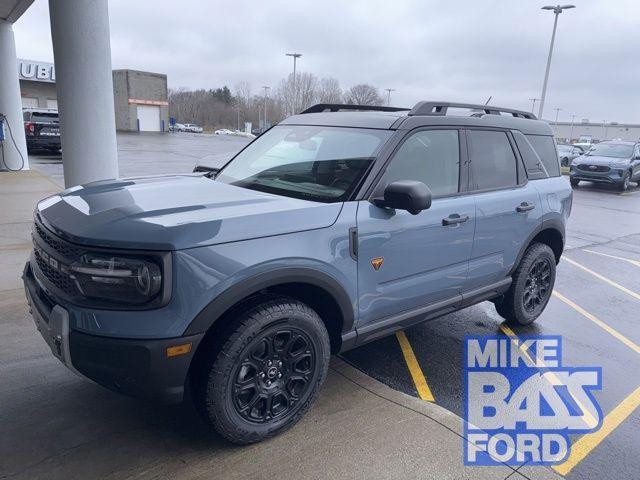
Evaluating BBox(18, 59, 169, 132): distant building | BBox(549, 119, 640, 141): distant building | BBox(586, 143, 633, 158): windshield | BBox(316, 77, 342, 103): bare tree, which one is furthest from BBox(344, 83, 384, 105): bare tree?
BBox(586, 143, 633, 158): windshield

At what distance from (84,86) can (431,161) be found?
472 centimetres

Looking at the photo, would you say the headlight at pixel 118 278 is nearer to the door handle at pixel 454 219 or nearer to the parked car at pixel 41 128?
the door handle at pixel 454 219

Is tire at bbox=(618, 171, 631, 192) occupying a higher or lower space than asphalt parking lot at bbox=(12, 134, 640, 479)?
higher

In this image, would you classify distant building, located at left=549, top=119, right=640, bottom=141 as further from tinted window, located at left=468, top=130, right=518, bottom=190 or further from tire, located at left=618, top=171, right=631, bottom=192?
tinted window, located at left=468, top=130, right=518, bottom=190

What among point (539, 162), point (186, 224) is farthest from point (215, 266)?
point (539, 162)

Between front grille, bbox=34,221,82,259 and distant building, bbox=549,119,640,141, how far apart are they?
4222 inches

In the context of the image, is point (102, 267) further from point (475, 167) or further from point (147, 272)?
point (475, 167)

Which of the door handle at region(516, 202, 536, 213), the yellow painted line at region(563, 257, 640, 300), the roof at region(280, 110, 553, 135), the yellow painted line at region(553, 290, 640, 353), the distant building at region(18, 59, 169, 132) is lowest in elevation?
the yellow painted line at region(563, 257, 640, 300)

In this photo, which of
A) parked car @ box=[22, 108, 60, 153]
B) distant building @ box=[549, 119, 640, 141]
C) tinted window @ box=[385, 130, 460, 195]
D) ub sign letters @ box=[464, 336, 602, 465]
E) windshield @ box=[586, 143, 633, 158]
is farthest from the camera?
distant building @ box=[549, 119, 640, 141]

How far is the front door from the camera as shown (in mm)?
3035

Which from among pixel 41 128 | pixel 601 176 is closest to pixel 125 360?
pixel 601 176

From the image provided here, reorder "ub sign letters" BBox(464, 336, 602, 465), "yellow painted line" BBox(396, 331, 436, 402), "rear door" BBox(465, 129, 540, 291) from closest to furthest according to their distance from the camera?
1. "ub sign letters" BBox(464, 336, 602, 465)
2. "yellow painted line" BBox(396, 331, 436, 402)
3. "rear door" BBox(465, 129, 540, 291)

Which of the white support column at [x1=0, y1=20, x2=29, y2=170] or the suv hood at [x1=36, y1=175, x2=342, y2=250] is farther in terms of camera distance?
the white support column at [x1=0, y1=20, x2=29, y2=170]

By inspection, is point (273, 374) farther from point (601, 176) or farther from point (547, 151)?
point (601, 176)
